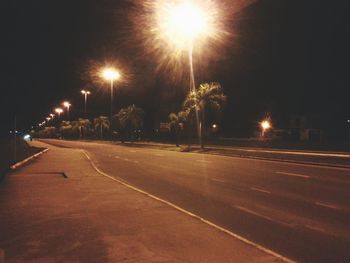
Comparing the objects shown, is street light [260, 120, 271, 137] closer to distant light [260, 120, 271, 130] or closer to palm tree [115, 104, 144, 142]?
distant light [260, 120, 271, 130]

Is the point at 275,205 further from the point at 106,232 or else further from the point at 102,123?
the point at 102,123

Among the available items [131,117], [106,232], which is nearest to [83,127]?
[131,117]

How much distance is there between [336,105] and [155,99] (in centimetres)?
5178

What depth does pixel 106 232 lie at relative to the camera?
25.1 feet

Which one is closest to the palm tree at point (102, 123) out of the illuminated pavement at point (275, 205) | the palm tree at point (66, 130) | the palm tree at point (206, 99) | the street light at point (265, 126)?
the palm tree at point (66, 130)

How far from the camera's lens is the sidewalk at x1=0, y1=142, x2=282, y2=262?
6227 millimetres

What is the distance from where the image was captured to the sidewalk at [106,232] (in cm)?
623

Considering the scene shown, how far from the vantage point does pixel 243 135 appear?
74312 mm

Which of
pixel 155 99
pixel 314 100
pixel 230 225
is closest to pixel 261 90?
pixel 314 100

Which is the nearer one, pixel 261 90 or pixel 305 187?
pixel 305 187

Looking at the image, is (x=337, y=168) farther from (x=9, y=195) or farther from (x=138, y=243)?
(x=138, y=243)

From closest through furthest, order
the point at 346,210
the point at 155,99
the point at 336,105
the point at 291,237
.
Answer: the point at 291,237
the point at 346,210
the point at 336,105
the point at 155,99

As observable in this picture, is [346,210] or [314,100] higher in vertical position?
[314,100]

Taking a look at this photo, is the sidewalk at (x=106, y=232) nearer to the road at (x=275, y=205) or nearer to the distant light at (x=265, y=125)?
the road at (x=275, y=205)
